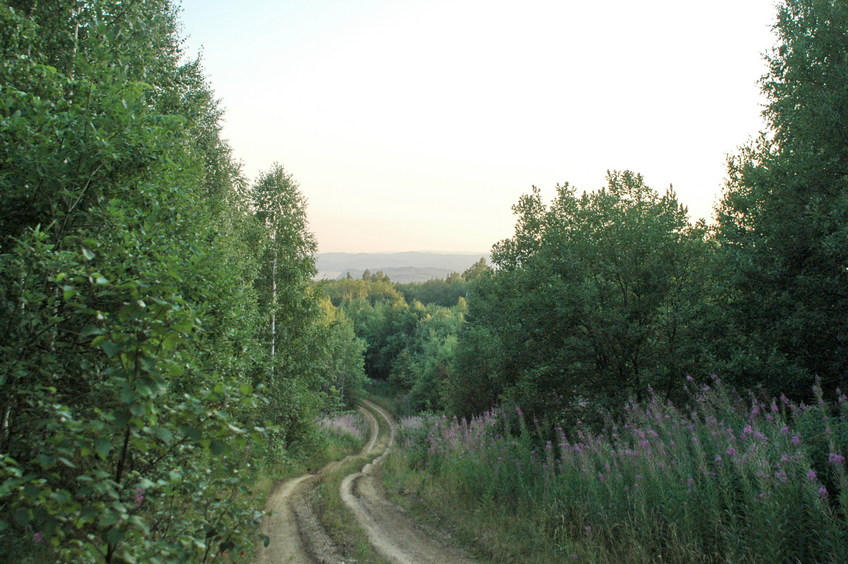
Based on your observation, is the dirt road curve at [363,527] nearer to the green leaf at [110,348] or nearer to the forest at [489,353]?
the forest at [489,353]

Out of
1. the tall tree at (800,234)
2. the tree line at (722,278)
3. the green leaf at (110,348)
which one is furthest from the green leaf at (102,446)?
the tall tree at (800,234)

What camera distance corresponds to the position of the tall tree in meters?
10.4

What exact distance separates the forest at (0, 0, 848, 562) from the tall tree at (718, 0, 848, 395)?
57mm

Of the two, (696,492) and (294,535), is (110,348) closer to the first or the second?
(696,492)

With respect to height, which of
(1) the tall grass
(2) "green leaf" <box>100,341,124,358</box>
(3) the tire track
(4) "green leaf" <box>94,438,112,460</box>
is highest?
(2) "green leaf" <box>100,341,124,358</box>

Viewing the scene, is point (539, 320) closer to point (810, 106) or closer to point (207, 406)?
point (810, 106)

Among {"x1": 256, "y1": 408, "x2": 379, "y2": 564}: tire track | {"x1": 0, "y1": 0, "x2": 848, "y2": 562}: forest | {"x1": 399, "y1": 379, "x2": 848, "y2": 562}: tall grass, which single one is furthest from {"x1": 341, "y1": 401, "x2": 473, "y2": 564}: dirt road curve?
{"x1": 399, "y1": 379, "x2": 848, "y2": 562}: tall grass

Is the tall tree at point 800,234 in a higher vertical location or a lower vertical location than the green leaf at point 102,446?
higher

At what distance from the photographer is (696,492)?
20.9ft

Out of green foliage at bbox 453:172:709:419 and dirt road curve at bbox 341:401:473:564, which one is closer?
dirt road curve at bbox 341:401:473:564

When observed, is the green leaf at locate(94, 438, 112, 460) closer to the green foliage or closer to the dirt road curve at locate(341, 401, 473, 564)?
the dirt road curve at locate(341, 401, 473, 564)

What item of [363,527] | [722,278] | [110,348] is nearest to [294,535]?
[363,527]

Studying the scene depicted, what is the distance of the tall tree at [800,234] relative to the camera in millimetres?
10438

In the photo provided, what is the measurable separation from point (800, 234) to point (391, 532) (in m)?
11.5
